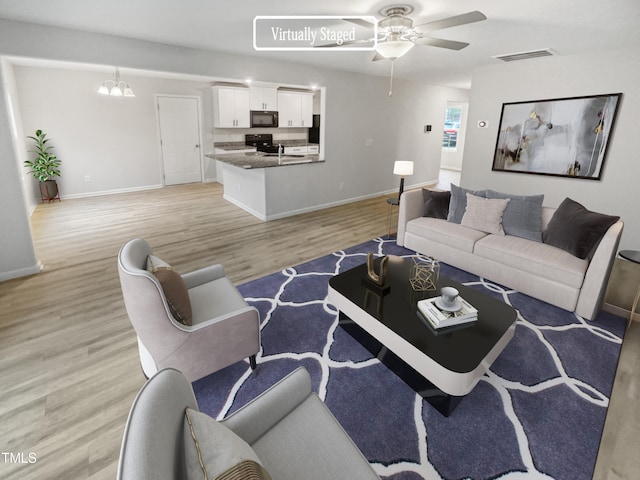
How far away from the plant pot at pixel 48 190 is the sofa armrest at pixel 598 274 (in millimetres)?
8186

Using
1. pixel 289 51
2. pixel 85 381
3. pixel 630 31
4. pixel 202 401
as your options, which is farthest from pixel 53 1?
pixel 630 31

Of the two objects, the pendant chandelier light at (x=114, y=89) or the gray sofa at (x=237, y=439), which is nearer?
the gray sofa at (x=237, y=439)

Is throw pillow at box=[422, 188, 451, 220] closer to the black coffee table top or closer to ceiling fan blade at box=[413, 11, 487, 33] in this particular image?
the black coffee table top

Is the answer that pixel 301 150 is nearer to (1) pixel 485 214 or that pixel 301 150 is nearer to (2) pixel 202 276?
(1) pixel 485 214

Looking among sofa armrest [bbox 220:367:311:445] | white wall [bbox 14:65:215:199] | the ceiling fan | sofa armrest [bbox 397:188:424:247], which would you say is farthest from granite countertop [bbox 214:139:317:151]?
sofa armrest [bbox 220:367:311:445]

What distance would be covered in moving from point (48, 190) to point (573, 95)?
8706mm

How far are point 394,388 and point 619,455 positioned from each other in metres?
1.11

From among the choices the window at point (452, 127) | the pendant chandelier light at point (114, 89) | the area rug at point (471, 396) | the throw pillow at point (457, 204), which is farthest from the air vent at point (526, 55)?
the window at point (452, 127)

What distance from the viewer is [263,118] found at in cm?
782

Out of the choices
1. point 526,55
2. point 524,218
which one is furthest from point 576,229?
point 526,55

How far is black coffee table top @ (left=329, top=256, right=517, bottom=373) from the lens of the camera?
5.90 feet

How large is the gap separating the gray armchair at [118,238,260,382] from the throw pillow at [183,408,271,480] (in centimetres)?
84

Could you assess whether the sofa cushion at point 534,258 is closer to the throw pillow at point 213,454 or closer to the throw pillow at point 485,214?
the throw pillow at point 485,214

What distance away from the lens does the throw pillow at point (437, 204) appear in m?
4.04
